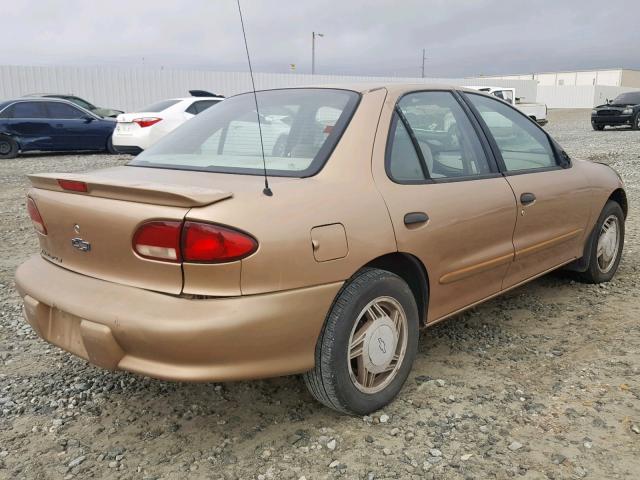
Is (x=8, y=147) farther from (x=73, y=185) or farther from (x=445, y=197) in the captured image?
(x=445, y=197)

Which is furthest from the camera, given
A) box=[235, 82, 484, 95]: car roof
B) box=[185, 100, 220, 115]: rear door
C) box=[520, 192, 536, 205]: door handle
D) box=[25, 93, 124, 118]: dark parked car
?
box=[25, 93, 124, 118]: dark parked car

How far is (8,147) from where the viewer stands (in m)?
13.5

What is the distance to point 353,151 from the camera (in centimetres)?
268

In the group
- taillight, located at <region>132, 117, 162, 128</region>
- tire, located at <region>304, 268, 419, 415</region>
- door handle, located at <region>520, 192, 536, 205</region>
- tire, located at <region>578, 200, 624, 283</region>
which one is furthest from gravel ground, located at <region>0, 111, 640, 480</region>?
taillight, located at <region>132, 117, 162, 128</region>

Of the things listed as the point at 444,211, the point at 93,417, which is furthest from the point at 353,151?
the point at 93,417

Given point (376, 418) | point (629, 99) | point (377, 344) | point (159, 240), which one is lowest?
point (376, 418)

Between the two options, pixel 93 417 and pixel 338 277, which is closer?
pixel 338 277

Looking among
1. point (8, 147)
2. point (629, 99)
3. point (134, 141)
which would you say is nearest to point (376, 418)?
point (134, 141)

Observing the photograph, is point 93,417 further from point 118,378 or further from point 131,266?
point 131,266

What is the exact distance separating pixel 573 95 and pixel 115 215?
187 ft

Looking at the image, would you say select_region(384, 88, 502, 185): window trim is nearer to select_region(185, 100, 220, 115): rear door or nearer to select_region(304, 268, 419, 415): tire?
select_region(304, 268, 419, 415): tire

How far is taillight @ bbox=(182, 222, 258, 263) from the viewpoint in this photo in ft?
7.04

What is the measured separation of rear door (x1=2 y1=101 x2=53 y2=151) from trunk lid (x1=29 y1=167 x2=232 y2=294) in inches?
478

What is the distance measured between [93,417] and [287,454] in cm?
96
